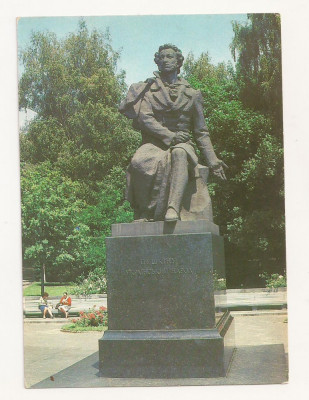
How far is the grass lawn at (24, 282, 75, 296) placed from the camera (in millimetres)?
22703

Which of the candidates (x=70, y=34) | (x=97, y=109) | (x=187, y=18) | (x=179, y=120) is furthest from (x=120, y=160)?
(x=179, y=120)

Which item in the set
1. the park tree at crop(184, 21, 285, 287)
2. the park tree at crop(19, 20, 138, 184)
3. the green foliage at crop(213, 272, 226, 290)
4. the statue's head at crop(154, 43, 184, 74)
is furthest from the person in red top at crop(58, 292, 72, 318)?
the statue's head at crop(154, 43, 184, 74)

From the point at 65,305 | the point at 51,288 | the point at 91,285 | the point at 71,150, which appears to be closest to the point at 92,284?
the point at 91,285

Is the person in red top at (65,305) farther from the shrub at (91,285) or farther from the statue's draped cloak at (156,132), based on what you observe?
the statue's draped cloak at (156,132)

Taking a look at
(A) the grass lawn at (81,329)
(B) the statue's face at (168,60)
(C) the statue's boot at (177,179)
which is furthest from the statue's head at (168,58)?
(A) the grass lawn at (81,329)

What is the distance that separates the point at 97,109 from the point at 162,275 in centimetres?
1988

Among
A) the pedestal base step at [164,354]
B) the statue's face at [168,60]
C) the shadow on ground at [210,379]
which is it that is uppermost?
the statue's face at [168,60]

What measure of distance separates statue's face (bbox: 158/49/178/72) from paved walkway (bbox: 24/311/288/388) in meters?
4.04

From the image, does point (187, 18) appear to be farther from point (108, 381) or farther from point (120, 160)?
point (108, 381)

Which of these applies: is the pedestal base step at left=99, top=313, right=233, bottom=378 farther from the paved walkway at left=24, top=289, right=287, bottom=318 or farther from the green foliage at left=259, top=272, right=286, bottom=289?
the green foliage at left=259, top=272, right=286, bottom=289

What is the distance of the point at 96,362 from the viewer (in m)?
8.48

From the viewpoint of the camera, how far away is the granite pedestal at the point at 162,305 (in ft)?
23.3

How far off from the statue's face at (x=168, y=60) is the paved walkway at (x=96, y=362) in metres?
4.04

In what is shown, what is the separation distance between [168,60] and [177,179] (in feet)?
5.75
